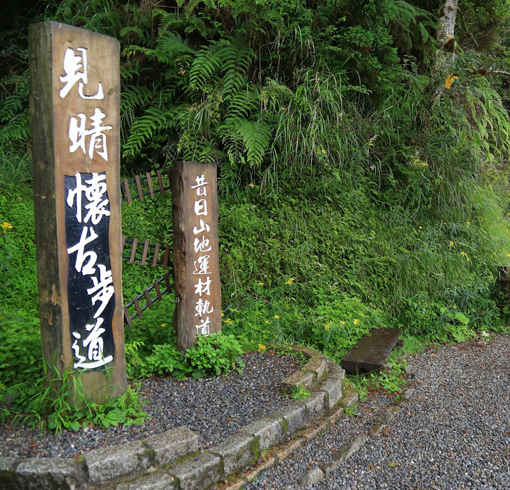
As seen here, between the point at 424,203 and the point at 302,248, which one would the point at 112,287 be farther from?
the point at 424,203

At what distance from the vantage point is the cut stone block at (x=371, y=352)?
4324mm

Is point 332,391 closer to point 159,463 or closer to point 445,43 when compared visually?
point 159,463

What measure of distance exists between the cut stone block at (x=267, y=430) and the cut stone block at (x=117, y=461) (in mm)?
653

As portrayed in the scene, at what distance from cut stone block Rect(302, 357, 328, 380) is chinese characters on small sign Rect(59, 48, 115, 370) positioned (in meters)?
1.57

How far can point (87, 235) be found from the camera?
9.34 feet

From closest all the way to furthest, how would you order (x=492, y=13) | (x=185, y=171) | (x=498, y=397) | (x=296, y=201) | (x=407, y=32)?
(x=185, y=171) → (x=498, y=397) → (x=296, y=201) → (x=407, y=32) → (x=492, y=13)

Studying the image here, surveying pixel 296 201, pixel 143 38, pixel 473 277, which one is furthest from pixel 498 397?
pixel 143 38

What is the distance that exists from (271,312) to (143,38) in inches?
174

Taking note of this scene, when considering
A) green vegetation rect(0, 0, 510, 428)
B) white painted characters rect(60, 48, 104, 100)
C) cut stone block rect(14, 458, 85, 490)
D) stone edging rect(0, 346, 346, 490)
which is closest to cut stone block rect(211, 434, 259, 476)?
stone edging rect(0, 346, 346, 490)

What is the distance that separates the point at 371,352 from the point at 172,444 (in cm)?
247

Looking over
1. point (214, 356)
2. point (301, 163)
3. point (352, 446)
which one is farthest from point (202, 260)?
point (301, 163)

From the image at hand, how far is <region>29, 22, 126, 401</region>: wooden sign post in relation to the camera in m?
2.70

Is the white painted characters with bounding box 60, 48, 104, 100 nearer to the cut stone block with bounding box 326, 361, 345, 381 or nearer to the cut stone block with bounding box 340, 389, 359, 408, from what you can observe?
the cut stone block with bounding box 326, 361, 345, 381

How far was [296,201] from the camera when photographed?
246 inches
